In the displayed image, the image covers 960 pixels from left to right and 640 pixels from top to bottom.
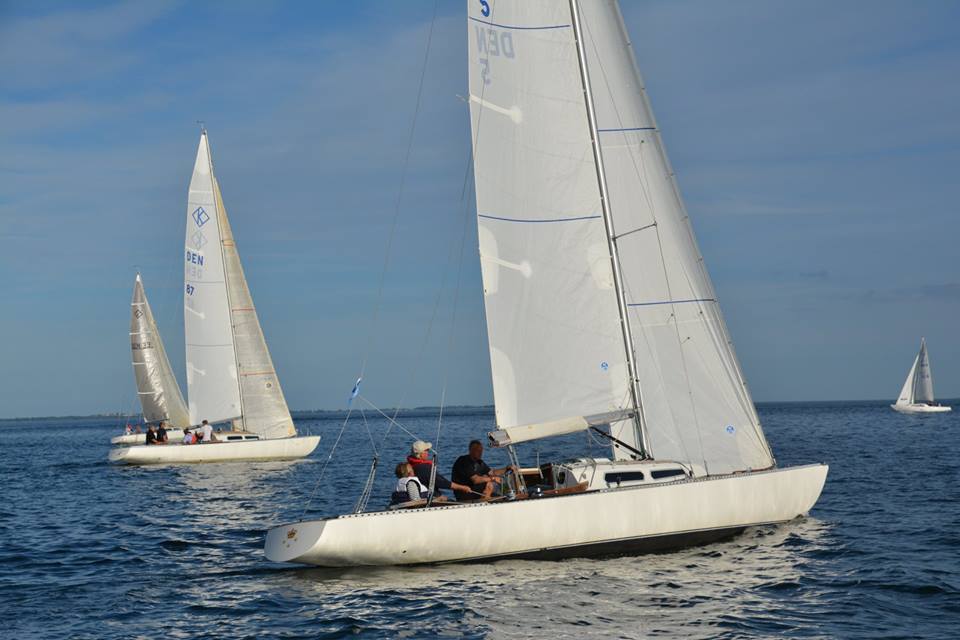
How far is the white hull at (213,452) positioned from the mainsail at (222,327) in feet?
7.50

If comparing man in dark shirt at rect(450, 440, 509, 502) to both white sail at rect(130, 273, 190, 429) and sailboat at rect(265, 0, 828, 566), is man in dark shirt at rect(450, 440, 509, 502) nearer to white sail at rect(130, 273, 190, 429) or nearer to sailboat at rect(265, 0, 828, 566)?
sailboat at rect(265, 0, 828, 566)

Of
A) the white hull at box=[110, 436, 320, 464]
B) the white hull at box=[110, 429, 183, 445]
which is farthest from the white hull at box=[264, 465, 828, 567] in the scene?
the white hull at box=[110, 429, 183, 445]

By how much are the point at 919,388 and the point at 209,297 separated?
7589 cm

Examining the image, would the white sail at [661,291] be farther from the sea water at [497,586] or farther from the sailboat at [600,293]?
the sea water at [497,586]

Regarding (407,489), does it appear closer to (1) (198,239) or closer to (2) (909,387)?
(1) (198,239)

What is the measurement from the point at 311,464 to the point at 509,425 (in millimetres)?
25762

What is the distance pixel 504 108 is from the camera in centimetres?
1728

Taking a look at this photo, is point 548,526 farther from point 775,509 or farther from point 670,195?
point 670,195

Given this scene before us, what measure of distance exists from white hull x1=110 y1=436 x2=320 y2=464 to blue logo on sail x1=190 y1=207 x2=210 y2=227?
29.5ft

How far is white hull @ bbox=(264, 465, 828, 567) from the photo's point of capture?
14625 mm

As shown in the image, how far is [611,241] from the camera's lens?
1705cm

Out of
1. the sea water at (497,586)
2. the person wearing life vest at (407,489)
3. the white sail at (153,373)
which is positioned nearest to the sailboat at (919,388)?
the white sail at (153,373)

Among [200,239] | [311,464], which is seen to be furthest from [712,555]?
[200,239]

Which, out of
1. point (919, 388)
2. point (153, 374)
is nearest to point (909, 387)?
point (919, 388)
